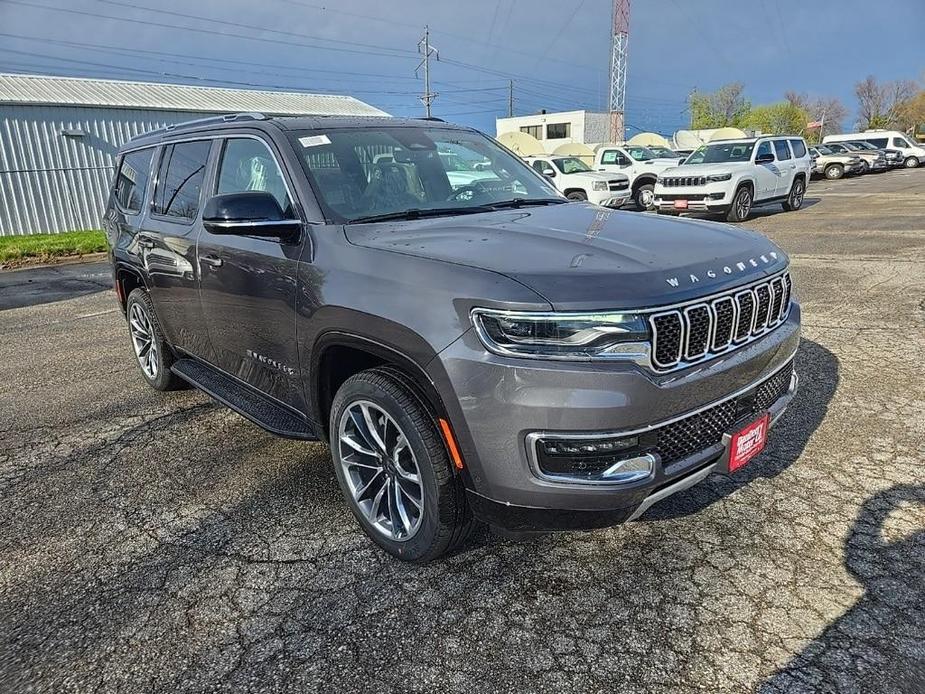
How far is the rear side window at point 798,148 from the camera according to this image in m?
17.3

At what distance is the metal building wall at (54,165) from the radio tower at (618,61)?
56.6 metres

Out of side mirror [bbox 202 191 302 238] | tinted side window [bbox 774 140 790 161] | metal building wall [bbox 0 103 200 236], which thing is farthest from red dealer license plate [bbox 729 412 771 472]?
metal building wall [bbox 0 103 200 236]

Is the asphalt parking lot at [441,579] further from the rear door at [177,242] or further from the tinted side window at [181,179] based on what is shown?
the tinted side window at [181,179]

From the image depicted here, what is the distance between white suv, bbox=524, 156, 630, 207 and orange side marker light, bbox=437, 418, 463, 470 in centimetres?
1530

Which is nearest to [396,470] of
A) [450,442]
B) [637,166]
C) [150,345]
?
[450,442]

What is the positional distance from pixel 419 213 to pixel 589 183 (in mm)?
15294

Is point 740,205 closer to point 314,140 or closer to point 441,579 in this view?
point 314,140

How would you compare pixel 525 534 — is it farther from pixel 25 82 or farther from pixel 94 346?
pixel 25 82

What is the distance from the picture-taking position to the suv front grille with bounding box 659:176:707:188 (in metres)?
14.8

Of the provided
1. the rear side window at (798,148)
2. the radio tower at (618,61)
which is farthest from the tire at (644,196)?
the radio tower at (618,61)

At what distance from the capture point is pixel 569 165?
768 inches

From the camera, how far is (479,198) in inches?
149

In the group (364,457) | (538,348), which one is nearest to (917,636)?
(538,348)

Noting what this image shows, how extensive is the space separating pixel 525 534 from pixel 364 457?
88cm
